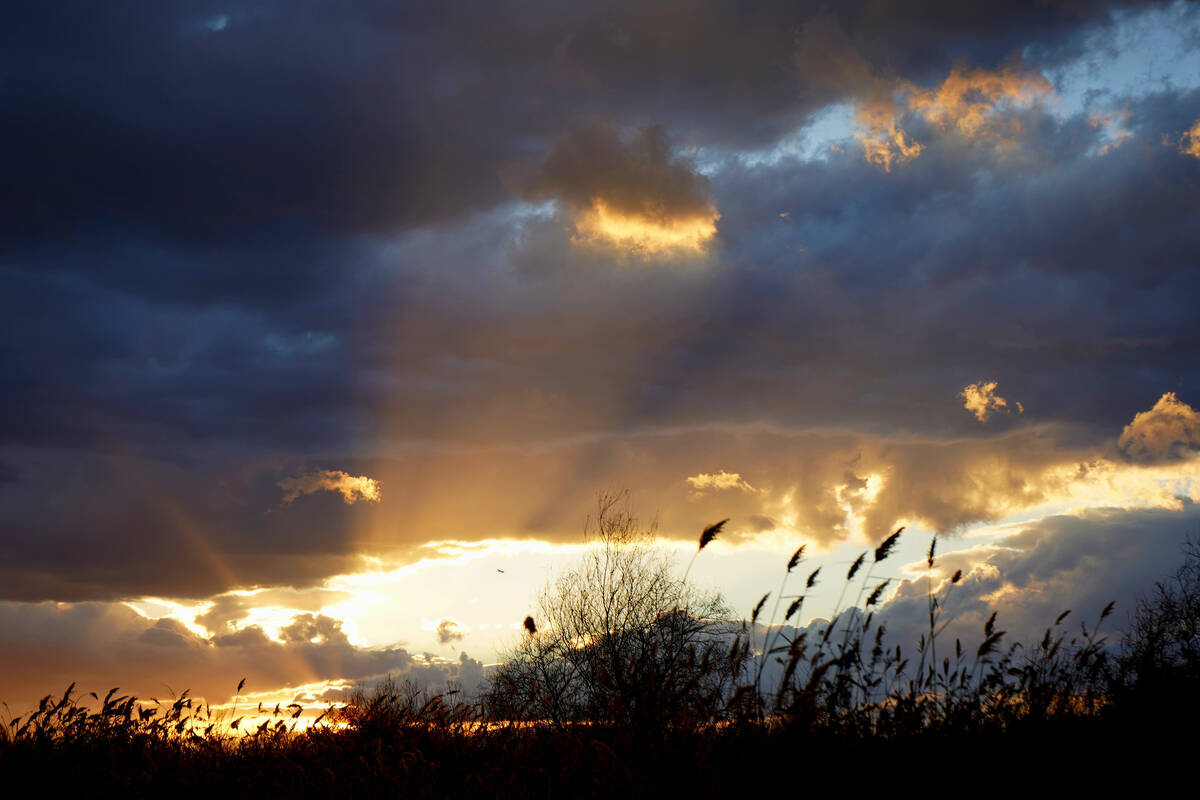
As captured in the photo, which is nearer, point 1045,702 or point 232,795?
point 1045,702

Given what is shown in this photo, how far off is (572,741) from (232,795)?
360 cm

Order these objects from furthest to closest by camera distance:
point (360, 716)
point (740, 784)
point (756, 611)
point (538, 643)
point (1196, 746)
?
point (538, 643), point (360, 716), point (756, 611), point (1196, 746), point (740, 784)

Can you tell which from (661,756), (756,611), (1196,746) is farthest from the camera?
(756,611)

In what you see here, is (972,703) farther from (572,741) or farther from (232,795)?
(232,795)

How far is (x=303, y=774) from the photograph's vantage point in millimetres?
9016

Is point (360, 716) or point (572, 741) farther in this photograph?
point (360, 716)

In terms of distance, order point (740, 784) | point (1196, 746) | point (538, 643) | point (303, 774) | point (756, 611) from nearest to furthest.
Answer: point (740, 784) → point (1196, 746) → point (756, 611) → point (303, 774) → point (538, 643)

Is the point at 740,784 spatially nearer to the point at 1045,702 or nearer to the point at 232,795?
the point at 1045,702

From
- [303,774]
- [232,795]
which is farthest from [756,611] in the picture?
[232,795]

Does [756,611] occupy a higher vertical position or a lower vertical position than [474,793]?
higher

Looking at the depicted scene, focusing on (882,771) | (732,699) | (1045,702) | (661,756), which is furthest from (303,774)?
(1045,702)

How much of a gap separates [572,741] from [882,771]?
3.27m

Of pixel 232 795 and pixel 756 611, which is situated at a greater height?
pixel 756 611

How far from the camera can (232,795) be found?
29.0 feet
